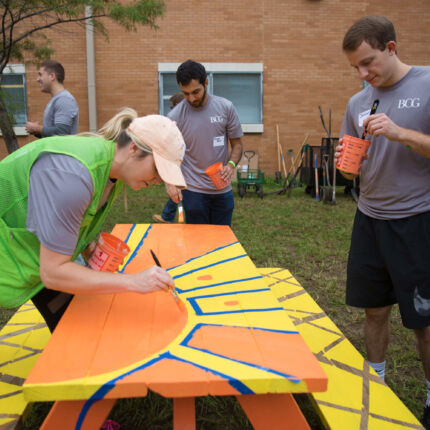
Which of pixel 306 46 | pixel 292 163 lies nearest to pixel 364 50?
pixel 292 163

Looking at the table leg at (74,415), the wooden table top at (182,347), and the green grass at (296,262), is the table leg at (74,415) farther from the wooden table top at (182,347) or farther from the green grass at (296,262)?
the green grass at (296,262)

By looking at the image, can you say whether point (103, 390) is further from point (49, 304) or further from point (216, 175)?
point (216, 175)

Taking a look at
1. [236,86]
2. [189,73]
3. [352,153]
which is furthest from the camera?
[236,86]

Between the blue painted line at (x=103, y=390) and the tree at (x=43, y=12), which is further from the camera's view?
the tree at (x=43, y=12)

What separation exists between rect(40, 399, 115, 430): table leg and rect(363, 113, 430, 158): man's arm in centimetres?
150

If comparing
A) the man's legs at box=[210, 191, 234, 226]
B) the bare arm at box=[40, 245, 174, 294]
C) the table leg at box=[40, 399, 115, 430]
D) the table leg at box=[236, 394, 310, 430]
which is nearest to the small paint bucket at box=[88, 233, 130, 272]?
the bare arm at box=[40, 245, 174, 294]

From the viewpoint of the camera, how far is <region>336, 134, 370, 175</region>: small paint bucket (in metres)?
1.96

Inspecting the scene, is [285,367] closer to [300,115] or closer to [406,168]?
[406,168]

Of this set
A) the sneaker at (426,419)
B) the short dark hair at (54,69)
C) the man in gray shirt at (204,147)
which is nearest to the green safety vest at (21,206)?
the man in gray shirt at (204,147)

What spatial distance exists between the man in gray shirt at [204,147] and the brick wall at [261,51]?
7.68 meters

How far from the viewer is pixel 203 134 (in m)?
3.33

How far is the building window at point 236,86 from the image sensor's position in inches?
417

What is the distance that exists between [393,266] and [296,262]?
8.15 feet

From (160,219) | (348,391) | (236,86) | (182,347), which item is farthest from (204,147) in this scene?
(236,86)
